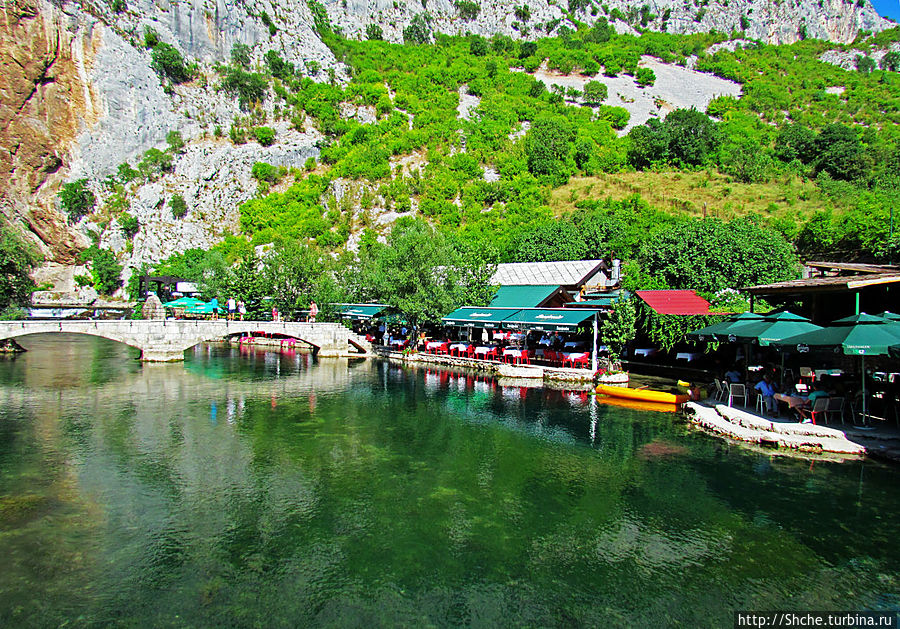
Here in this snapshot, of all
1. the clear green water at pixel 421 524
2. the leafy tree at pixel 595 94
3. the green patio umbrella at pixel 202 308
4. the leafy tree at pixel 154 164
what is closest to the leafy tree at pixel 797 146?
the leafy tree at pixel 595 94

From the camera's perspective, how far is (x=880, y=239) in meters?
33.2

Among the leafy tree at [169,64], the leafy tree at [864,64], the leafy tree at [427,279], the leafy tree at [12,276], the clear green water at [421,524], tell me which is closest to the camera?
the clear green water at [421,524]

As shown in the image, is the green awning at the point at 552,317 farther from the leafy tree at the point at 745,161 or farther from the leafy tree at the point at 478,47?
the leafy tree at the point at 478,47

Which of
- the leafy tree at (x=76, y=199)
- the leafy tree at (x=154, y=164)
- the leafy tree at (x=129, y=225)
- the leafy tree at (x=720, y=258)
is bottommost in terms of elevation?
the leafy tree at (x=720, y=258)

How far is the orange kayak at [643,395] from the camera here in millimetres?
19344

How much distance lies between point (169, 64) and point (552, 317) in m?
72.4

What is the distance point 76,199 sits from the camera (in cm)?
6169

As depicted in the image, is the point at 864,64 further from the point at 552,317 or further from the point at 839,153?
the point at 552,317

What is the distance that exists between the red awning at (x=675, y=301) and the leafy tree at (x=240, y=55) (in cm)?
7779

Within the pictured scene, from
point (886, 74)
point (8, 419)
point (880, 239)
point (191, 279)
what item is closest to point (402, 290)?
point (8, 419)

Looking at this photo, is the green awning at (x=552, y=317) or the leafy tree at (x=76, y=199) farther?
the leafy tree at (x=76, y=199)

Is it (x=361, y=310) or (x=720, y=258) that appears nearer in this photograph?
(x=720, y=258)

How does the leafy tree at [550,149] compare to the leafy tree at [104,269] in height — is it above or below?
above

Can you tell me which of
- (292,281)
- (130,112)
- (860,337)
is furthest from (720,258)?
(130,112)
